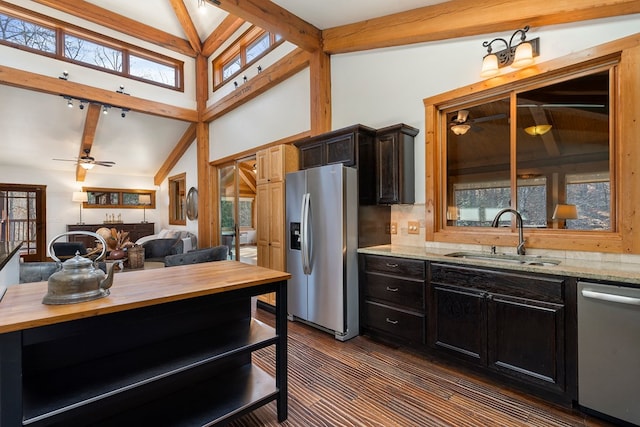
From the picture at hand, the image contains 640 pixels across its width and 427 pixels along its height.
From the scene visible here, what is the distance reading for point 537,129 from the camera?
8.72 ft

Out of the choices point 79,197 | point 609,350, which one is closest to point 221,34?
point 79,197

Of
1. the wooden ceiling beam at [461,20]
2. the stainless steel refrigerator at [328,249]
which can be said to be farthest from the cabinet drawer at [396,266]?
the wooden ceiling beam at [461,20]

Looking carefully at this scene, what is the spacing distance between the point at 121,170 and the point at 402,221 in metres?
8.29

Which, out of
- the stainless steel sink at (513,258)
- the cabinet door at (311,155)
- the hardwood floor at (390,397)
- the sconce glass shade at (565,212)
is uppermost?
the cabinet door at (311,155)

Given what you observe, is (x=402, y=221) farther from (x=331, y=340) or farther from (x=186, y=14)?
(x=186, y=14)

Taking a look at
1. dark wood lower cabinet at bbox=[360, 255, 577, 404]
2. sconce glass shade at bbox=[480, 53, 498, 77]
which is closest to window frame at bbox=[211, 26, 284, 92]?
sconce glass shade at bbox=[480, 53, 498, 77]

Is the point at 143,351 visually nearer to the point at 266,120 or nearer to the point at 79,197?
the point at 266,120

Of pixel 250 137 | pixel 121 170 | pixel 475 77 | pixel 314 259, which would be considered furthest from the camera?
pixel 121 170

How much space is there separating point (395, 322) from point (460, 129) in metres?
2.07

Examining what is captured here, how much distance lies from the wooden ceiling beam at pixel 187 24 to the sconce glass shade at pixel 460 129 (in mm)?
5805

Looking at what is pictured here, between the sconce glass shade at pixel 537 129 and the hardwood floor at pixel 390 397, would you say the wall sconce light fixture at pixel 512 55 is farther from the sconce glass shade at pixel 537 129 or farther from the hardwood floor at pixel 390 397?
the hardwood floor at pixel 390 397

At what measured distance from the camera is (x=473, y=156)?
3094mm

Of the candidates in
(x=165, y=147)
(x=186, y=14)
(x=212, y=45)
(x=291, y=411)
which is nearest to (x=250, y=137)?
(x=212, y=45)

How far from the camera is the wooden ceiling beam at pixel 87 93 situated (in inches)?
190
